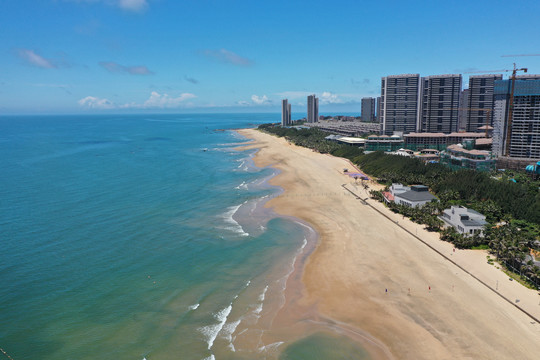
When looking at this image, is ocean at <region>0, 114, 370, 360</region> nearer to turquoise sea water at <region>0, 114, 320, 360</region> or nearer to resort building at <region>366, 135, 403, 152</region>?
turquoise sea water at <region>0, 114, 320, 360</region>

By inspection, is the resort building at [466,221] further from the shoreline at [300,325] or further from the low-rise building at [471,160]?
the low-rise building at [471,160]

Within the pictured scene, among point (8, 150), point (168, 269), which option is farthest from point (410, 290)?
point (8, 150)

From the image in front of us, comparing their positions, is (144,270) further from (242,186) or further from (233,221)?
(242,186)

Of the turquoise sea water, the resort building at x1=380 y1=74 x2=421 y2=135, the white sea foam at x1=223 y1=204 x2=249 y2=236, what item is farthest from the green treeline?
the resort building at x1=380 y1=74 x2=421 y2=135

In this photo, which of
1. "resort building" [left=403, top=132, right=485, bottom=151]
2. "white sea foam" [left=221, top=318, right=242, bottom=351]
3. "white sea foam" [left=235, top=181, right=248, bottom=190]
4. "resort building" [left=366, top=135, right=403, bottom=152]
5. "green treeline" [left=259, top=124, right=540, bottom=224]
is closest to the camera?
"white sea foam" [left=221, top=318, right=242, bottom=351]

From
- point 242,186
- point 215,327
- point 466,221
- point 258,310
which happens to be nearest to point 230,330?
point 215,327

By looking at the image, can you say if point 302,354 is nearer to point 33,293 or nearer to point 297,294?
point 297,294
